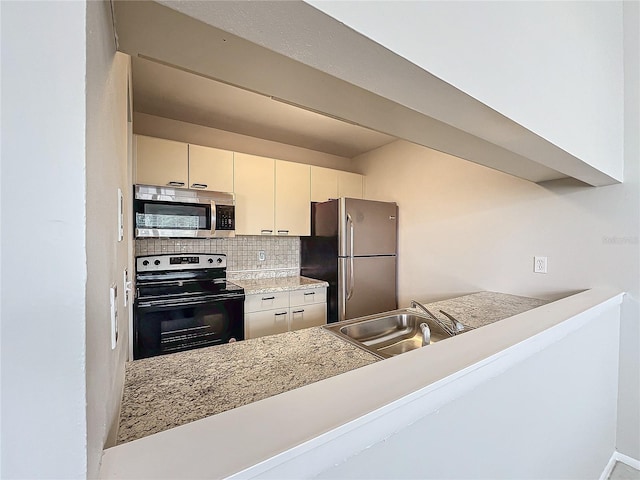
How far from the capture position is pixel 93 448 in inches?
12.0

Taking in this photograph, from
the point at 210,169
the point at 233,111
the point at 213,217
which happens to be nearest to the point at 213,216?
the point at 213,217

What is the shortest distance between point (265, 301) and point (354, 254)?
0.94 meters

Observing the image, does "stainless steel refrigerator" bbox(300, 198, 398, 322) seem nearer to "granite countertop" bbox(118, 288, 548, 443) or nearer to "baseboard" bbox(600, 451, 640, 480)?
"granite countertop" bbox(118, 288, 548, 443)

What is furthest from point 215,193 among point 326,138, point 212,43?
point 212,43

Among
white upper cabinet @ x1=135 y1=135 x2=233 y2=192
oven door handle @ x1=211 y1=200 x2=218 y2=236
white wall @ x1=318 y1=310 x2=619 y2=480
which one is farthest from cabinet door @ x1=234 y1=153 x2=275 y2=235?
white wall @ x1=318 y1=310 x2=619 y2=480

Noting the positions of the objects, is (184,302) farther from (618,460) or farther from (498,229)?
(618,460)

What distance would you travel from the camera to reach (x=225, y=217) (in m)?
2.43

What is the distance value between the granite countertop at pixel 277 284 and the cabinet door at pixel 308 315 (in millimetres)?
203

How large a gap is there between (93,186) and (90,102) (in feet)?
0.30

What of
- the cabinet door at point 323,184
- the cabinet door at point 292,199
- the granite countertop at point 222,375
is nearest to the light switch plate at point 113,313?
the granite countertop at point 222,375

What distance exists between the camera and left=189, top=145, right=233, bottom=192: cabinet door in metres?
2.37

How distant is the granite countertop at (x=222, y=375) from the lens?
25.1 inches

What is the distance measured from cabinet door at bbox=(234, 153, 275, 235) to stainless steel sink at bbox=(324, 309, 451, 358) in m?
1.52

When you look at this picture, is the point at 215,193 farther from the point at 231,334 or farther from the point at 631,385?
the point at 631,385
